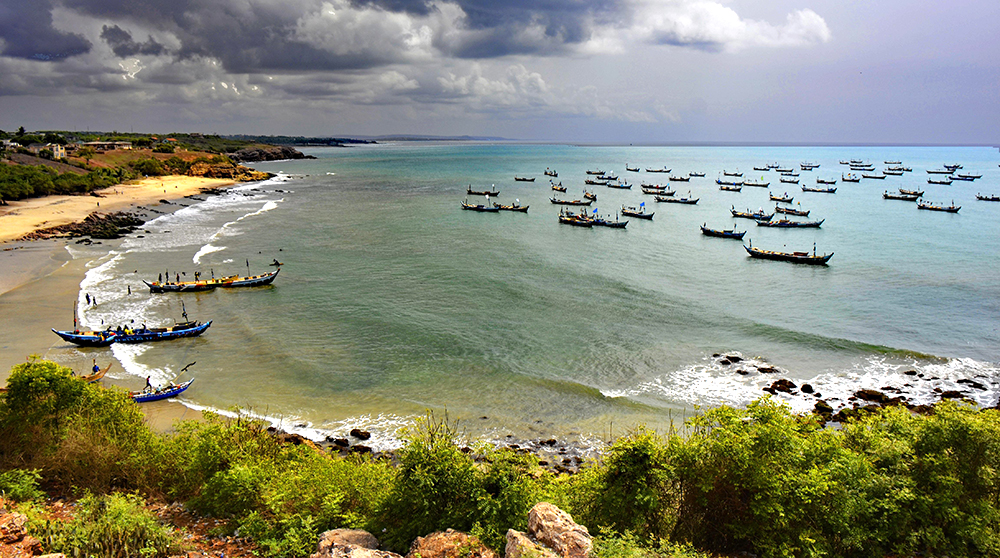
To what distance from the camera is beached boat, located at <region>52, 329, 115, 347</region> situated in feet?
112

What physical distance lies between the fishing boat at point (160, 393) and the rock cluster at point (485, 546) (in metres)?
20.6

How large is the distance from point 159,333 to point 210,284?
12857 millimetres

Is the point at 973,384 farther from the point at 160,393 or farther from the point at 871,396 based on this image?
the point at 160,393

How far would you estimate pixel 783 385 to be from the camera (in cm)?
3111

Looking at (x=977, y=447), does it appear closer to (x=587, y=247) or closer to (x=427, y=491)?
(x=427, y=491)

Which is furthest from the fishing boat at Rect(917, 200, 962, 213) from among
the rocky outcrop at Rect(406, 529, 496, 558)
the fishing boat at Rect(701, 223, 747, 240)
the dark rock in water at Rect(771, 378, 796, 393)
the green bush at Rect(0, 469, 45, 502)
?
the green bush at Rect(0, 469, 45, 502)

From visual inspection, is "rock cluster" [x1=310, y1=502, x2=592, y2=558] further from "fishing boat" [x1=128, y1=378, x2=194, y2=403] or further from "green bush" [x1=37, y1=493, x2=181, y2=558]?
"fishing boat" [x1=128, y1=378, x2=194, y2=403]

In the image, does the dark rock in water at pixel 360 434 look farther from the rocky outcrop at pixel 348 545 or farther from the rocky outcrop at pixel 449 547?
the rocky outcrop at pixel 449 547

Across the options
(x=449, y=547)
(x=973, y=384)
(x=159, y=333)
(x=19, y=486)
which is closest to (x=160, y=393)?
(x=159, y=333)

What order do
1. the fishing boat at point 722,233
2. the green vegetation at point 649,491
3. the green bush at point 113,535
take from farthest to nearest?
1. the fishing boat at point 722,233
2. the green vegetation at point 649,491
3. the green bush at point 113,535

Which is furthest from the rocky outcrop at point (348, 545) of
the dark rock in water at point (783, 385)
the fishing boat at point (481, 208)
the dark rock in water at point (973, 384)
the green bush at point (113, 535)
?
the fishing boat at point (481, 208)

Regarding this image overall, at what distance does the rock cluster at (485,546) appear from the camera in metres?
11.6

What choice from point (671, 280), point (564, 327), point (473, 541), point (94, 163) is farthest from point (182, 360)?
point (94, 163)

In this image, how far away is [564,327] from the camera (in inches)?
1574
